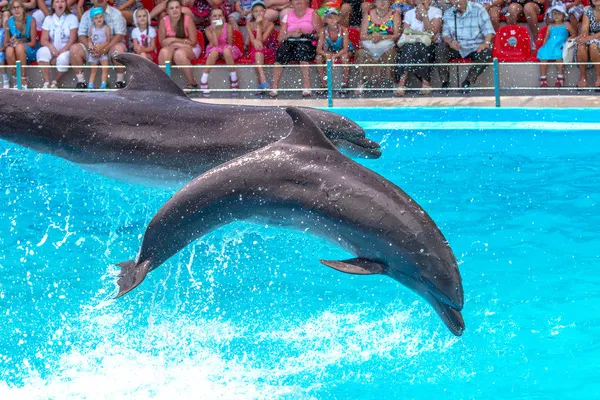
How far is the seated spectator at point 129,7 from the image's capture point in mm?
17312

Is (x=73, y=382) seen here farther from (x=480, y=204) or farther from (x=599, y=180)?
(x=599, y=180)

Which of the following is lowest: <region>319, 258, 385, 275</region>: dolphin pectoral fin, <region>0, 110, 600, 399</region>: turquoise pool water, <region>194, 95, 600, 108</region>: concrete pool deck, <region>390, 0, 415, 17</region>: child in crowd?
<region>0, 110, 600, 399</region>: turquoise pool water

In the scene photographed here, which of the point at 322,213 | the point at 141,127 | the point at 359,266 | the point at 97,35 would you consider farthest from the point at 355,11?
the point at 359,266

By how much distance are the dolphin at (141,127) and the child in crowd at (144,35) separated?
913cm

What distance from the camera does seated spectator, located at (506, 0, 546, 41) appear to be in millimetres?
15469

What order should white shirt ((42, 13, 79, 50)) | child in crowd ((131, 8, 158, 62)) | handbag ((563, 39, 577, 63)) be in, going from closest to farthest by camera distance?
handbag ((563, 39, 577, 63))
child in crowd ((131, 8, 158, 62))
white shirt ((42, 13, 79, 50))

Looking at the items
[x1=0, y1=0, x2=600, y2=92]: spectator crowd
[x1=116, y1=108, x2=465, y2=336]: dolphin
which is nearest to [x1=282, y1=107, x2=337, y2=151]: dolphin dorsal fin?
[x1=116, y1=108, x2=465, y2=336]: dolphin

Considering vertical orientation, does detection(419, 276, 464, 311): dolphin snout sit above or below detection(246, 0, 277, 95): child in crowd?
below

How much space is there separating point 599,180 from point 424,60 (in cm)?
379

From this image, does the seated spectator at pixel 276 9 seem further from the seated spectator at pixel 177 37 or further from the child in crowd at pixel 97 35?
the child in crowd at pixel 97 35

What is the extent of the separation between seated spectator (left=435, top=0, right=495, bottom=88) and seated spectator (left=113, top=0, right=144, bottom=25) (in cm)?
554

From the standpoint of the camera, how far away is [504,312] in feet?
27.7

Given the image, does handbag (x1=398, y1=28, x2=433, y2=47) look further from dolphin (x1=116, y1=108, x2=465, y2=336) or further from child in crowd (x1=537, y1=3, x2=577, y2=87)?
dolphin (x1=116, y1=108, x2=465, y2=336)

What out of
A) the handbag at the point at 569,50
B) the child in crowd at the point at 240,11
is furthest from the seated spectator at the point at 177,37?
the handbag at the point at 569,50
